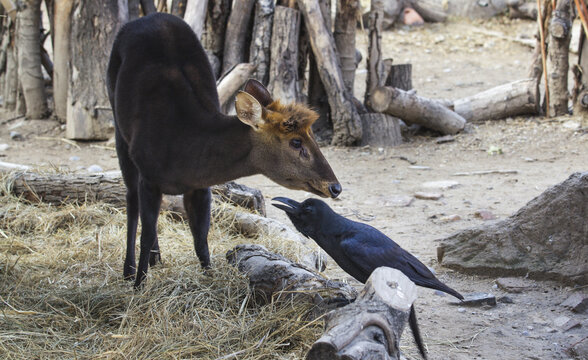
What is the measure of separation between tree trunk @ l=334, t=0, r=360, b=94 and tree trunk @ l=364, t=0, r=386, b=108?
273 millimetres

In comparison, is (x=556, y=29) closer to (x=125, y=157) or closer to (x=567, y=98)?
(x=567, y=98)

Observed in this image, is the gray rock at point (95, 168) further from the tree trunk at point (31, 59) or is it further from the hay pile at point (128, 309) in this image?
the tree trunk at point (31, 59)

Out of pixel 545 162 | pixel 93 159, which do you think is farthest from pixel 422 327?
pixel 93 159

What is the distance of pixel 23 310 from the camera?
359 cm

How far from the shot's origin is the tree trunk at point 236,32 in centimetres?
849

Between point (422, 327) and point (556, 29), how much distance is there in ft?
21.2

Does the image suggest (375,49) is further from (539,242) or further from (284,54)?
(539,242)

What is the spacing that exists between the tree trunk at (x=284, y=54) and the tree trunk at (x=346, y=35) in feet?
2.50

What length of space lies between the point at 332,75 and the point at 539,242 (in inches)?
177

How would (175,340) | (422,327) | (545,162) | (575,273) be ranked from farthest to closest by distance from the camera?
1. (545,162)
2. (575,273)
3. (422,327)
4. (175,340)

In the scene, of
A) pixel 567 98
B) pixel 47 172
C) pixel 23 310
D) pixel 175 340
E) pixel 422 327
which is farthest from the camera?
pixel 567 98

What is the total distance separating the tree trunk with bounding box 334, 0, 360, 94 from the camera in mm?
8953

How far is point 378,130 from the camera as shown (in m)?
8.88

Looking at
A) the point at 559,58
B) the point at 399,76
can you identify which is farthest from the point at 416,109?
the point at 559,58
